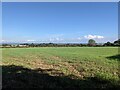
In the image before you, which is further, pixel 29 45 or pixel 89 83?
pixel 29 45

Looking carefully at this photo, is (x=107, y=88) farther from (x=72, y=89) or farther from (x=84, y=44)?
(x=84, y=44)

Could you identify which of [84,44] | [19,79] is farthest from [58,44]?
[19,79]

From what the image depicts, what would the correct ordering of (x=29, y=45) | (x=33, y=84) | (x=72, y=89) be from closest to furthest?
(x=72, y=89) → (x=33, y=84) → (x=29, y=45)

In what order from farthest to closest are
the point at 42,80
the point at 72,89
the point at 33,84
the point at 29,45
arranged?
the point at 29,45, the point at 42,80, the point at 33,84, the point at 72,89

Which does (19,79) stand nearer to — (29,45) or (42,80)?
(42,80)

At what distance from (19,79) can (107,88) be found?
Answer: 11.7 feet

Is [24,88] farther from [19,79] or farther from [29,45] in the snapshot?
[29,45]

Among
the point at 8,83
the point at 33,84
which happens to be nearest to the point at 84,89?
the point at 33,84

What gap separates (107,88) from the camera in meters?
7.91

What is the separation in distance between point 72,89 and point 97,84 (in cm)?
125

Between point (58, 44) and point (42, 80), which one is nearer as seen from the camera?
point (42, 80)

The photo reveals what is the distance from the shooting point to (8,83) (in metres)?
8.53

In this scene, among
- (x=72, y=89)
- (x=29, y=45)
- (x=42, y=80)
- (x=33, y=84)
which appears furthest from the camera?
(x=29, y=45)

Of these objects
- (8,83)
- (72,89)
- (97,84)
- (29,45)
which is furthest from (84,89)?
(29,45)
